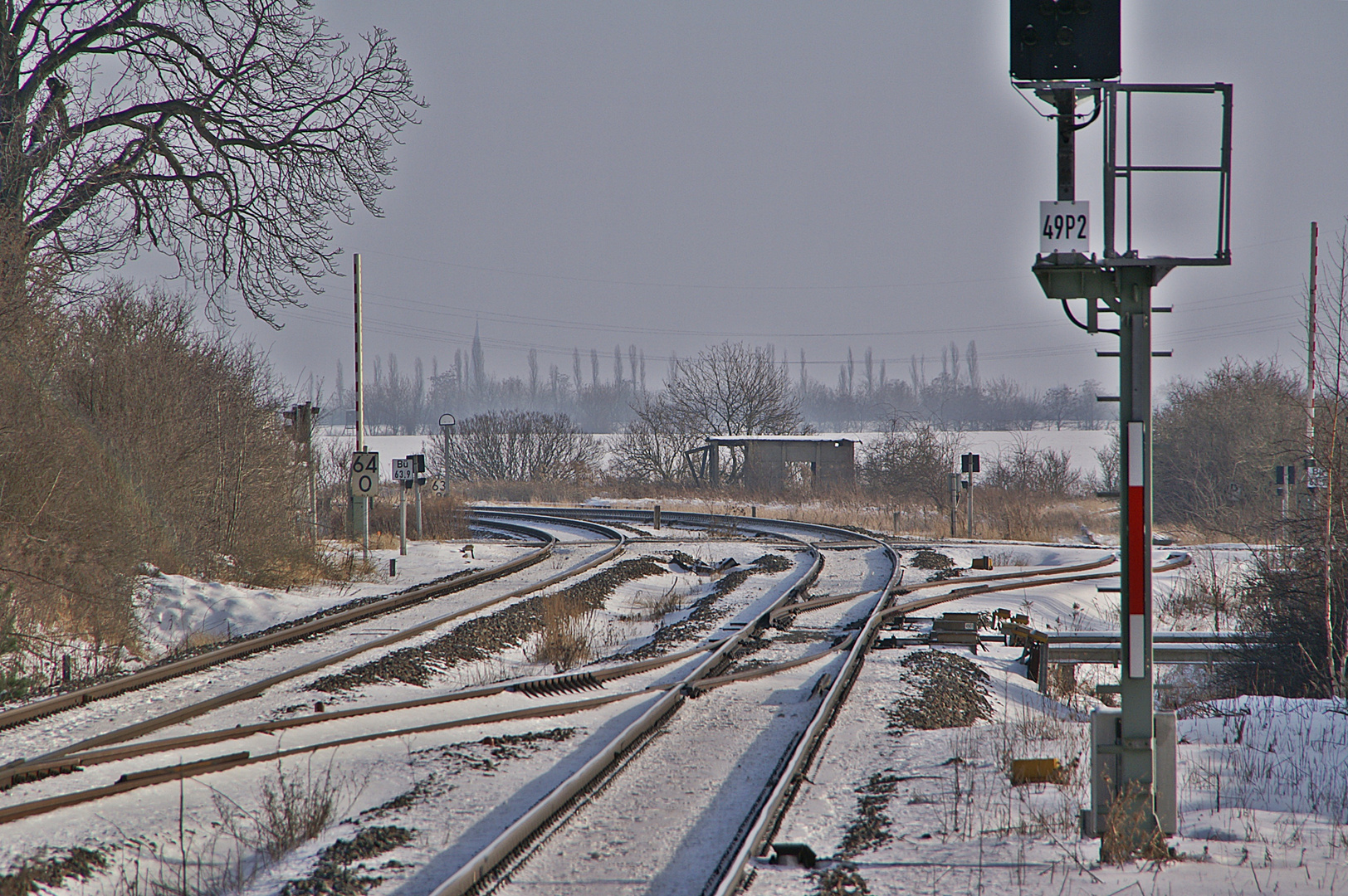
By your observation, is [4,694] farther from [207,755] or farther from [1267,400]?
[1267,400]

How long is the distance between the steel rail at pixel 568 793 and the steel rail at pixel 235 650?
486cm

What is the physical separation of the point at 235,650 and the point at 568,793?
645 cm

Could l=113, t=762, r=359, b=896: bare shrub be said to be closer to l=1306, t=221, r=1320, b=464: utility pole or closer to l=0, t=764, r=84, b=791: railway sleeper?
l=0, t=764, r=84, b=791: railway sleeper

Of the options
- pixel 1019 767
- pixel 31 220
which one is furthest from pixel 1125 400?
pixel 31 220

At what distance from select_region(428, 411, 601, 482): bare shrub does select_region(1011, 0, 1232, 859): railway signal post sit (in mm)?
53030

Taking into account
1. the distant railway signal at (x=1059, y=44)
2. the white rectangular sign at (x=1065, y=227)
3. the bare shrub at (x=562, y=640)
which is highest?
the distant railway signal at (x=1059, y=44)

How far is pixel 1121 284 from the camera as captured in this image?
5301mm

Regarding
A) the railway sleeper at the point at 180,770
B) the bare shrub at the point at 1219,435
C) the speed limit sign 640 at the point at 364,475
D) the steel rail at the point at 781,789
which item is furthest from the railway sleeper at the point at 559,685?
the bare shrub at the point at 1219,435

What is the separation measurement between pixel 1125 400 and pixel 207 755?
21.0 feet

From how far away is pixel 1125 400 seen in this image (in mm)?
5293

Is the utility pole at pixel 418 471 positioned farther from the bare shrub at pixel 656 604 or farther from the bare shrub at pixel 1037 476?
the bare shrub at pixel 1037 476

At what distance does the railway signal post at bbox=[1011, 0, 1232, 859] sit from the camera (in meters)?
5.16

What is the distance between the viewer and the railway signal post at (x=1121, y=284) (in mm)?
5160

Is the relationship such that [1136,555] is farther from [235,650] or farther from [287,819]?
[235,650]
